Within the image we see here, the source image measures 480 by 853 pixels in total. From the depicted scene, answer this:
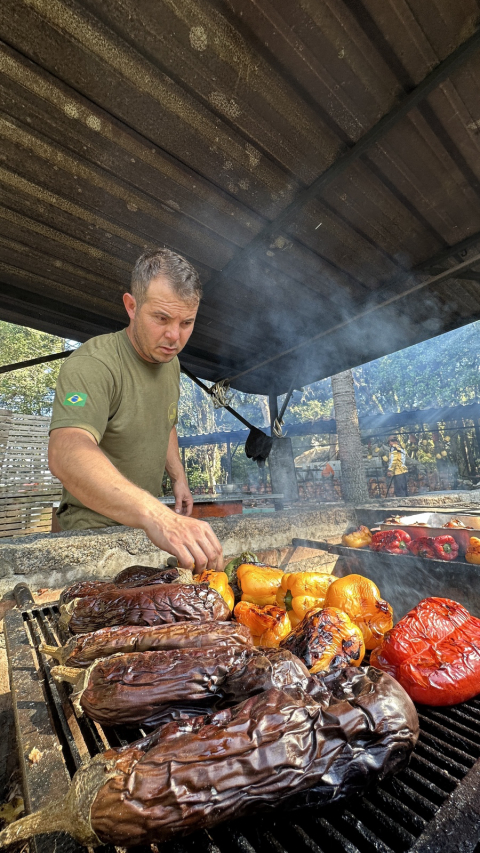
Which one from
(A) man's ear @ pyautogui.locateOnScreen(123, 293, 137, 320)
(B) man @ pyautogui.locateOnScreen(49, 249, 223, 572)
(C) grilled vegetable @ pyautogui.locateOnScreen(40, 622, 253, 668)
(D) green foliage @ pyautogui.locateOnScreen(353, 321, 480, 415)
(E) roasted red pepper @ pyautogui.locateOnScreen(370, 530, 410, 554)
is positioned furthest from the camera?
(D) green foliage @ pyautogui.locateOnScreen(353, 321, 480, 415)

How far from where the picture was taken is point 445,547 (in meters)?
3.18

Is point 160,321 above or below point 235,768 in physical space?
above

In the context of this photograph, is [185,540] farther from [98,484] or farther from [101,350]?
[101,350]

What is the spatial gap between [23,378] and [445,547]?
22.6 metres

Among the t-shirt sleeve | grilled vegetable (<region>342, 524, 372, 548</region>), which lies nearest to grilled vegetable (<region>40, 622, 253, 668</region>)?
the t-shirt sleeve

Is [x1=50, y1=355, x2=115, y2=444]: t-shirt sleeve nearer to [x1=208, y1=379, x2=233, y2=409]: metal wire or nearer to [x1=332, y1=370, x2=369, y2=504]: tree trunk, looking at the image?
[x1=208, y1=379, x2=233, y2=409]: metal wire

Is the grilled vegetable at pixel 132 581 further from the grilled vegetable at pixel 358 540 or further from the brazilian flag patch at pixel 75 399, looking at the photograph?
the grilled vegetable at pixel 358 540

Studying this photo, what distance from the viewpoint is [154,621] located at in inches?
66.1

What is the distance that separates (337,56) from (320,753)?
123 inches

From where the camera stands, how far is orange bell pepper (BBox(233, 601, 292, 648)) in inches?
75.0

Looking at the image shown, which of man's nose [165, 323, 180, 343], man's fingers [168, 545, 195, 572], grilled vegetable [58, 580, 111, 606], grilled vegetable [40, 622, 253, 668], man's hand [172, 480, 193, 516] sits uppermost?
man's nose [165, 323, 180, 343]

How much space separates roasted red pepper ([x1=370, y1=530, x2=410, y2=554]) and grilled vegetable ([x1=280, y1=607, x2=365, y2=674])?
1.84m

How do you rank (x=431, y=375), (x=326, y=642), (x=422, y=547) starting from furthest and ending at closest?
1. (x=431, y=375)
2. (x=422, y=547)
3. (x=326, y=642)

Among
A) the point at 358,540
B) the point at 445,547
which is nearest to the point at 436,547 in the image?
the point at 445,547
